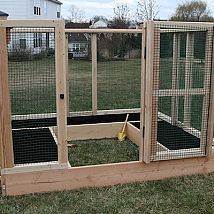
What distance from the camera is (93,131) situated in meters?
5.36

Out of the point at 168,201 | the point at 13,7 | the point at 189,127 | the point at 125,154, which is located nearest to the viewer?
the point at 168,201

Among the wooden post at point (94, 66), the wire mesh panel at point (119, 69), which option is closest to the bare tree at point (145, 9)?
the wire mesh panel at point (119, 69)

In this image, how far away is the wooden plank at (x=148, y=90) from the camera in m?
3.51

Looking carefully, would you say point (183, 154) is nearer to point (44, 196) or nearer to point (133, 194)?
point (133, 194)

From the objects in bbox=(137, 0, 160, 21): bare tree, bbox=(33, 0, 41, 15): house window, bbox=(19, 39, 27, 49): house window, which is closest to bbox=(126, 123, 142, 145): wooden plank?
bbox=(19, 39, 27, 49): house window

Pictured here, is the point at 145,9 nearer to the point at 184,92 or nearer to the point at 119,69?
the point at 119,69

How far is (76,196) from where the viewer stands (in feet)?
11.5

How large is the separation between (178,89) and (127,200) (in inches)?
53.8

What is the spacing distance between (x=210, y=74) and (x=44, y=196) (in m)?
2.05

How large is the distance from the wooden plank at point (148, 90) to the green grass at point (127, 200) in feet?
1.21

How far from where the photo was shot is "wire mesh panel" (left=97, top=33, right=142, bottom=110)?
27.4 feet

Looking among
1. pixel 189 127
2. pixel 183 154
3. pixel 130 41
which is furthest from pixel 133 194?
pixel 130 41

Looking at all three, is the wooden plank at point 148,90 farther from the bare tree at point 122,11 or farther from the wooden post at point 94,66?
the bare tree at point 122,11

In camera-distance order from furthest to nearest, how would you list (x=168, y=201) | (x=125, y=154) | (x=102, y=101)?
(x=102, y=101), (x=125, y=154), (x=168, y=201)
